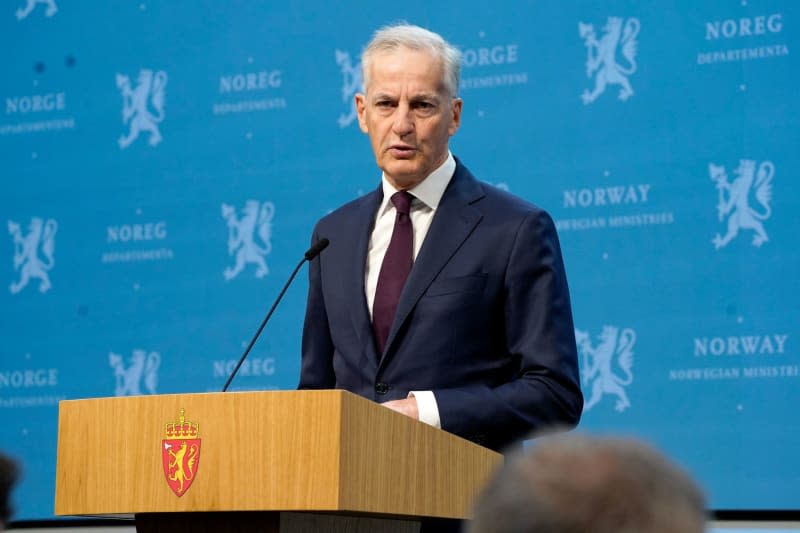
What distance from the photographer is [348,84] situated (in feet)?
15.1

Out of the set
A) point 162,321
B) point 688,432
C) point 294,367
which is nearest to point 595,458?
point 688,432

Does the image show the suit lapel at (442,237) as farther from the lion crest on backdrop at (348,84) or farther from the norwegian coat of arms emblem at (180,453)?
the lion crest on backdrop at (348,84)

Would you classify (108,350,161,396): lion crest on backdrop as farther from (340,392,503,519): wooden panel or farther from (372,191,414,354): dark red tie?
(340,392,503,519): wooden panel

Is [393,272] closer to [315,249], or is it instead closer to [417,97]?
[315,249]

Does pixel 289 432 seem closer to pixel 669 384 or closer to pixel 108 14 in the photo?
pixel 669 384

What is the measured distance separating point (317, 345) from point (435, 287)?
38 cm

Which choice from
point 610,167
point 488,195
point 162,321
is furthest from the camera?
point 162,321

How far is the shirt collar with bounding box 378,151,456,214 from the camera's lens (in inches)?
103

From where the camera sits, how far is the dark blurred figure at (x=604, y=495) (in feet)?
2.42

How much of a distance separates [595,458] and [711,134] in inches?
133

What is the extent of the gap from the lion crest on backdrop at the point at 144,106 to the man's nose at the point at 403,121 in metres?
2.51

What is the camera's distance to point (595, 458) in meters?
0.75

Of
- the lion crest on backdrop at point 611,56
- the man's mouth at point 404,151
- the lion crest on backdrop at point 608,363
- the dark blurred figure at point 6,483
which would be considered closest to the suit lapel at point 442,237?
the man's mouth at point 404,151

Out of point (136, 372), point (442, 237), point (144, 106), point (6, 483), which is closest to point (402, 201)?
point (442, 237)
